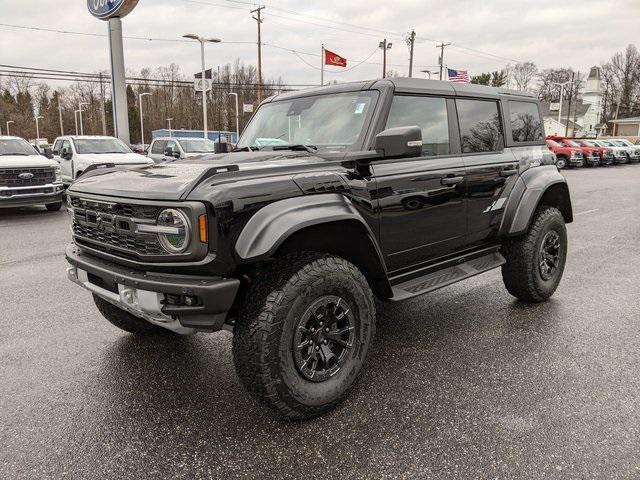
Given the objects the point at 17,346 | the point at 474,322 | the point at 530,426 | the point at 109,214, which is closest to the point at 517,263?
the point at 474,322

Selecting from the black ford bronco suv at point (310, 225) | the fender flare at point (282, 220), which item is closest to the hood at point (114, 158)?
the black ford bronco suv at point (310, 225)

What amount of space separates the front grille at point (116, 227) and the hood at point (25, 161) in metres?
9.15

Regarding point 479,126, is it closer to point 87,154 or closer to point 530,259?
point 530,259

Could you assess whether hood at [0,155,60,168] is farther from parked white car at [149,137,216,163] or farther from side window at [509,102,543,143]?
side window at [509,102,543,143]

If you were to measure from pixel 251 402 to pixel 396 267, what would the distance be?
4.37ft

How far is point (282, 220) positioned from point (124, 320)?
1.94 m

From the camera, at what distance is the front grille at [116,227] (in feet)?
8.45

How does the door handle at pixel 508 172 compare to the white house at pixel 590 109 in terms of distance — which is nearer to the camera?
the door handle at pixel 508 172

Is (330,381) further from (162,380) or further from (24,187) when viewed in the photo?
(24,187)

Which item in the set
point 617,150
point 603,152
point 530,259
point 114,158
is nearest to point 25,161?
point 114,158

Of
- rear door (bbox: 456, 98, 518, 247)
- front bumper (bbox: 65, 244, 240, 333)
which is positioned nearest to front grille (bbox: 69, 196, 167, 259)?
front bumper (bbox: 65, 244, 240, 333)

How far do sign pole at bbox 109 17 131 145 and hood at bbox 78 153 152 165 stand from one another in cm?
526

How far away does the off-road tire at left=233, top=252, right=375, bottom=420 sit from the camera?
8.23 ft

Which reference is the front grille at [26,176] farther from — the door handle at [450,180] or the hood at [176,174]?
the door handle at [450,180]
